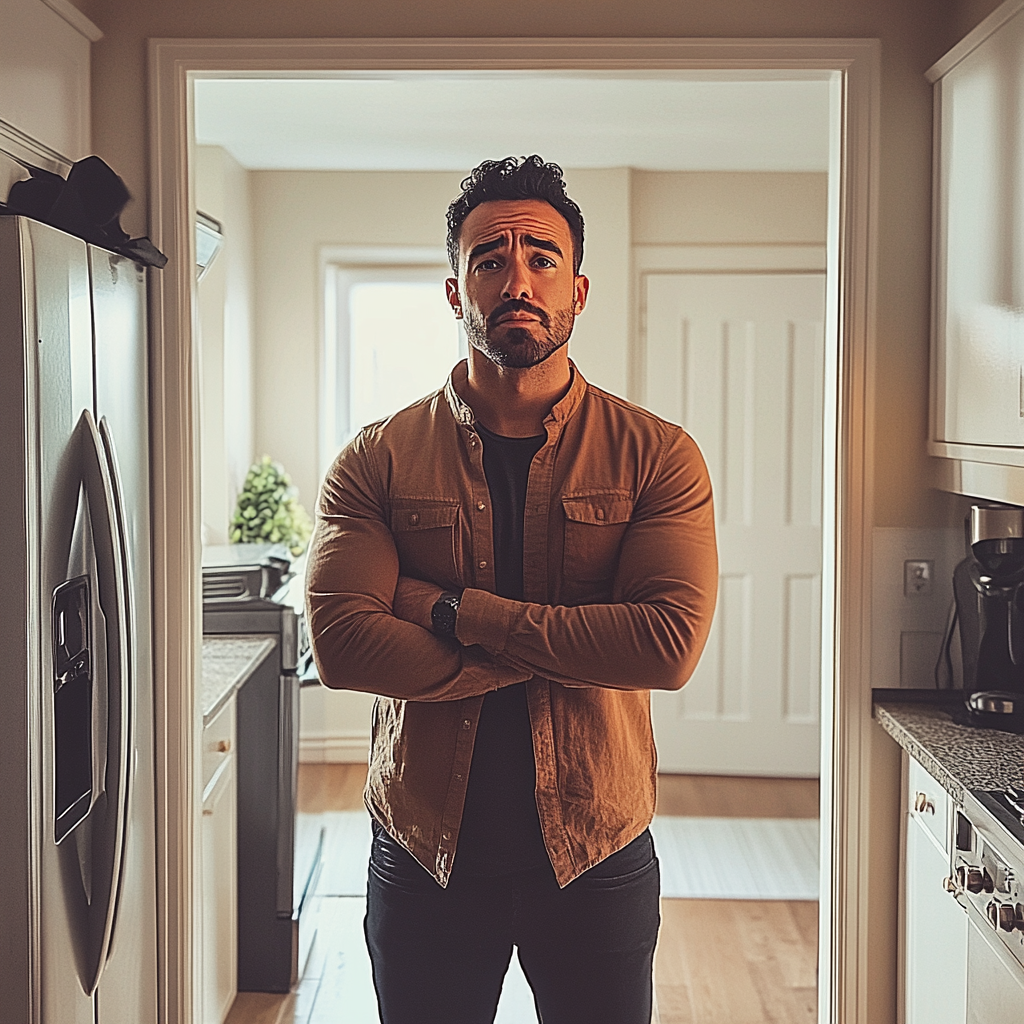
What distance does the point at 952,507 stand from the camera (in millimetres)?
2512

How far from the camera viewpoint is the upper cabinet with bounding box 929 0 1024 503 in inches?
81.7

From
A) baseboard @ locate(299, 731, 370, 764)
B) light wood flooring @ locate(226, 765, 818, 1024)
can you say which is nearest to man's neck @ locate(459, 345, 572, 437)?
light wood flooring @ locate(226, 765, 818, 1024)

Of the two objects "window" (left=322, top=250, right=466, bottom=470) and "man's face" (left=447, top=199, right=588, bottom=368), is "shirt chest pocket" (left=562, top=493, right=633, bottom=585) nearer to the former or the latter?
"man's face" (left=447, top=199, right=588, bottom=368)

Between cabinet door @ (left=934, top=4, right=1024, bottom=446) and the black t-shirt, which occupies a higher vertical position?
cabinet door @ (left=934, top=4, right=1024, bottom=446)

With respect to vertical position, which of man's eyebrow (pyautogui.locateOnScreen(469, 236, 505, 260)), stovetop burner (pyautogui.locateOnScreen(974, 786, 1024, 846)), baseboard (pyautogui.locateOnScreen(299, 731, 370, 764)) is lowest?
baseboard (pyautogui.locateOnScreen(299, 731, 370, 764))

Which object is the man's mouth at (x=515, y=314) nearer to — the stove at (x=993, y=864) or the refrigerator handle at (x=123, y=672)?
the refrigerator handle at (x=123, y=672)

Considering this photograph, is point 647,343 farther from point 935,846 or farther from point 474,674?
point 474,674

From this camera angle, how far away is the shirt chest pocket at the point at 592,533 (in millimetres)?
1844

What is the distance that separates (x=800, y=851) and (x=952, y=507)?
7.74ft

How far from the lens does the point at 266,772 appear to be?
321 cm

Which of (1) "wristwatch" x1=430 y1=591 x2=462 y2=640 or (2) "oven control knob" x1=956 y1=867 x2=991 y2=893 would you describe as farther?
(2) "oven control knob" x1=956 y1=867 x2=991 y2=893

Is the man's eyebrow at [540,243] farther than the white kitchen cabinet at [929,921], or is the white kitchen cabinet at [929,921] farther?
the white kitchen cabinet at [929,921]

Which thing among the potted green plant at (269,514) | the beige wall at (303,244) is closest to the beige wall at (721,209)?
the beige wall at (303,244)

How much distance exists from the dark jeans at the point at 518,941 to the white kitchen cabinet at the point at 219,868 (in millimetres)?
972
